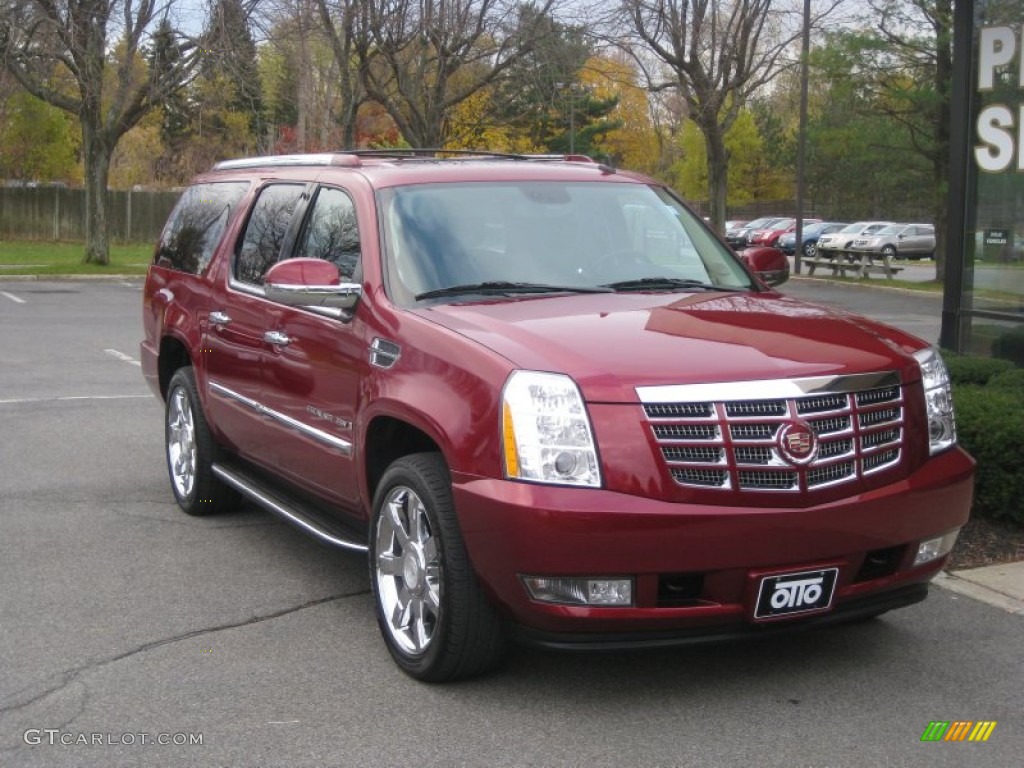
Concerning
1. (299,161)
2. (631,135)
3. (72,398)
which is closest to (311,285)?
(299,161)

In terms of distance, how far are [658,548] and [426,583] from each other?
968 millimetres

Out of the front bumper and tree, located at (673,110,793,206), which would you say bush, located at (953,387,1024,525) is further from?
tree, located at (673,110,793,206)

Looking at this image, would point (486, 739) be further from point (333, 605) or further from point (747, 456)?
point (333, 605)

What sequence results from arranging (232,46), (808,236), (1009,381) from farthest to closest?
(808,236)
(232,46)
(1009,381)

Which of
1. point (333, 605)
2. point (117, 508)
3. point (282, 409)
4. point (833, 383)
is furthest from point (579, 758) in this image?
point (117, 508)

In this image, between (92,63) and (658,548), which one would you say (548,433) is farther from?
(92,63)

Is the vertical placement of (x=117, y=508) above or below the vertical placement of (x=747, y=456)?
below

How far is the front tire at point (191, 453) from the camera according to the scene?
6949 mm

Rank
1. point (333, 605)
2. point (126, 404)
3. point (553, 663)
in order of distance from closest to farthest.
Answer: point (553, 663), point (333, 605), point (126, 404)

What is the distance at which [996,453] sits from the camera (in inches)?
255

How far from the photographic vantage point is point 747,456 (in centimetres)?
410

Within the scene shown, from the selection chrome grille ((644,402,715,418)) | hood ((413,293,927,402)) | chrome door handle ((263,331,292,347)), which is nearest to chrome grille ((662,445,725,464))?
chrome grille ((644,402,715,418))

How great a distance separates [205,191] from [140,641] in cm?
324

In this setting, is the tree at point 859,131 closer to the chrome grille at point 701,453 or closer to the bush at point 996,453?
the bush at point 996,453
